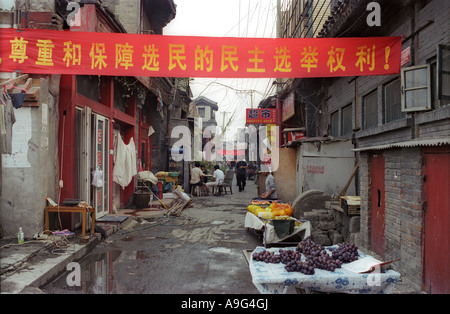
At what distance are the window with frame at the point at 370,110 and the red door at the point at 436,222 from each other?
13.5 feet

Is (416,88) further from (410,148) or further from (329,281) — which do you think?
(329,281)

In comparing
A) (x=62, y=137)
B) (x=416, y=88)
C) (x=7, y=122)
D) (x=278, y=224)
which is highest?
(x=416, y=88)

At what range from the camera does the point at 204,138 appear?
4206cm

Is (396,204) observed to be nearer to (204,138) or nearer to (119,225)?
(119,225)

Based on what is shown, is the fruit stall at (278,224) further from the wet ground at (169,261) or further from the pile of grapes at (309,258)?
the pile of grapes at (309,258)

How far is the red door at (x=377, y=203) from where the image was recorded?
20.9 feet

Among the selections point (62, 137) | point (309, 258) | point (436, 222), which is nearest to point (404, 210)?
point (436, 222)

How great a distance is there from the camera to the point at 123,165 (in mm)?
11875

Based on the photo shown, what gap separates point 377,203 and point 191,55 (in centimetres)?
455

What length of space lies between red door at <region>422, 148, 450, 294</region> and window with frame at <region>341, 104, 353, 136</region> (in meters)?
5.99

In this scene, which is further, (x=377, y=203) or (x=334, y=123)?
(x=334, y=123)

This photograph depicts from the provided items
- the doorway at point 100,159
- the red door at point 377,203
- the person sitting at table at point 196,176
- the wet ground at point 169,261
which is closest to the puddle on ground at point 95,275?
the wet ground at point 169,261

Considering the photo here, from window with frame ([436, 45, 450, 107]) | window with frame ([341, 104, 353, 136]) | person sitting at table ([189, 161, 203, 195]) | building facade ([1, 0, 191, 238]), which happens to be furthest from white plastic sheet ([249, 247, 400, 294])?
Answer: person sitting at table ([189, 161, 203, 195])

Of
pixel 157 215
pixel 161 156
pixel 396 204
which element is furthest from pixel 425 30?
pixel 161 156
